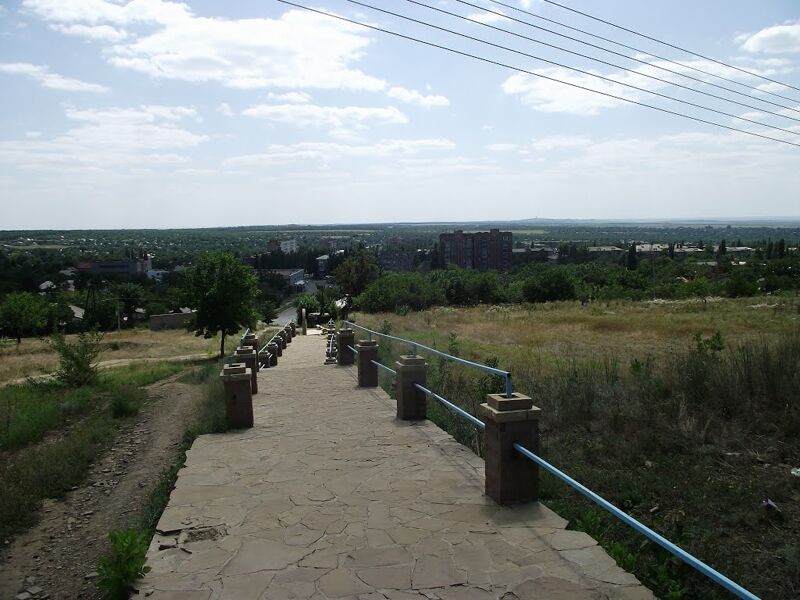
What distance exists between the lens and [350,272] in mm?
67188

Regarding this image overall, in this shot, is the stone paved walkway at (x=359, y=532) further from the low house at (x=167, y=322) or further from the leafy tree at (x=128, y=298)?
the leafy tree at (x=128, y=298)

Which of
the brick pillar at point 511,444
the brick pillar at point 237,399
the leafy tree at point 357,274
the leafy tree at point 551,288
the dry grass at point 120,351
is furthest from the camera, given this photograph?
the leafy tree at point 357,274

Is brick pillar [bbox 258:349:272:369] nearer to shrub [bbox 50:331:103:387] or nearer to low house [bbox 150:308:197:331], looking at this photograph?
shrub [bbox 50:331:103:387]

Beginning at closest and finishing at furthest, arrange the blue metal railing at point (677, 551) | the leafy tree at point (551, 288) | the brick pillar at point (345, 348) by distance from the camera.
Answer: the blue metal railing at point (677, 551), the brick pillar at point (345, 348), the leafy tree at point (551, 288)

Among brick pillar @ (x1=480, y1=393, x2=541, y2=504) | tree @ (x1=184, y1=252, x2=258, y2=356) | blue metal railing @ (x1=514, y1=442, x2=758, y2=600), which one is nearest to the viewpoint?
blue metal railing @ (x1=514, y1=442, x2=758, y2=600)

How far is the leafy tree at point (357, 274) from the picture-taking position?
66938 millimetres

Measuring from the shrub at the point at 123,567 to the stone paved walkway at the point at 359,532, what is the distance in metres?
0.11

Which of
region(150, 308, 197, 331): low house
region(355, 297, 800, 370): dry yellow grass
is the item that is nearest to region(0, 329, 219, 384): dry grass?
region(150, 308, 197, 331): low house

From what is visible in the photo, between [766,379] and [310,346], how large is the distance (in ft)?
58.2

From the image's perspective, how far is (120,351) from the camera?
43.2 m

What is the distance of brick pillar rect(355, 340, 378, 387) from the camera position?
10.7 metres

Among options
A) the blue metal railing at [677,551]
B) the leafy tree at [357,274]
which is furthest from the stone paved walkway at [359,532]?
the leafy tree at [357,274]

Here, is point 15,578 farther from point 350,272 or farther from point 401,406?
point 350,272

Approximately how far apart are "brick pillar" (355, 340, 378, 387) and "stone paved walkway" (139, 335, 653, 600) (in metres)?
3.44
